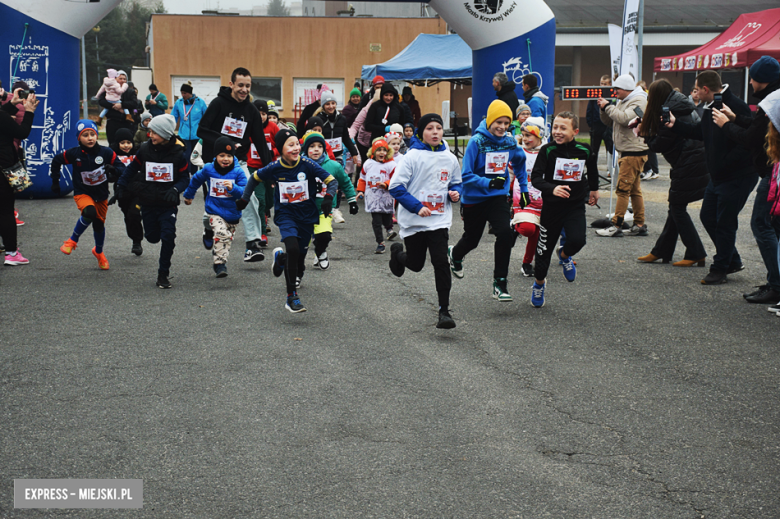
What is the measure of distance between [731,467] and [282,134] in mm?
4911

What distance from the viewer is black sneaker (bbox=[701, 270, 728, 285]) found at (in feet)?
27.3

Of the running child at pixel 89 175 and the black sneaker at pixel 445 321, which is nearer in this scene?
the black sneaker at pixel 445 321

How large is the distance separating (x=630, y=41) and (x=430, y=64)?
941 centimetres

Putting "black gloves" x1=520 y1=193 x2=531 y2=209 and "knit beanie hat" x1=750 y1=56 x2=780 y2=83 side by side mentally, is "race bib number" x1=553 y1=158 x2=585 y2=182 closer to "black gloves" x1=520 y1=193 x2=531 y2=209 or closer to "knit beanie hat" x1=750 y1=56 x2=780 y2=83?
"black gloves" x1=520 y1=193 x2=531 y2=209

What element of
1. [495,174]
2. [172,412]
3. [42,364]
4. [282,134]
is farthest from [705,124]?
[42,364]

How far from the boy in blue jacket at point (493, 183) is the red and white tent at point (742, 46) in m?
17.9

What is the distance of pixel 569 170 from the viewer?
717 centimetres

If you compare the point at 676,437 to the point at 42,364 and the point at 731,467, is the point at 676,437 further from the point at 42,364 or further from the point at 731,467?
the point at 42,364

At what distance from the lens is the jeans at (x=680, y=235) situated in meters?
9.02

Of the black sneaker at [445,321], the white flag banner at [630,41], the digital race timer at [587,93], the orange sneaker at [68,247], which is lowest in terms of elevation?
the black sneaker at [445,321]

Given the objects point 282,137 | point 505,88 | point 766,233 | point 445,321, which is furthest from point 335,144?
point 766,233

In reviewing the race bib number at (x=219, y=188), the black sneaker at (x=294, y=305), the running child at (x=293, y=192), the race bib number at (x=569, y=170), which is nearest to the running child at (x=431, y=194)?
the running child at (x=293, y=192)

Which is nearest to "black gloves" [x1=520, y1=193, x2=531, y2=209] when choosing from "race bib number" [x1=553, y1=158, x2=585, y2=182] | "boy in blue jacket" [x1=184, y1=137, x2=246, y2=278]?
"race bib number" [x1=553, y1=158, x2=585, y2=182]

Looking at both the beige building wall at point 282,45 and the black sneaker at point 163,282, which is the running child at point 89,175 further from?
the beige building wall at point 282,45
